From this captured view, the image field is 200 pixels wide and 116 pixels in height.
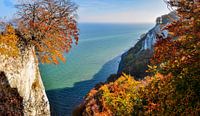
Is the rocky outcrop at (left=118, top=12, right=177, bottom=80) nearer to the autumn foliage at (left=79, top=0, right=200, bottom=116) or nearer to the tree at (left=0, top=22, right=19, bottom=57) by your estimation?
the autumn foliage at (left=79, top=0, right=200, bottom=116)

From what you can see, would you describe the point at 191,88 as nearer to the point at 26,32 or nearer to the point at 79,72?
the point at 26,32

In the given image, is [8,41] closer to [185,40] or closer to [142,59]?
[185,40]

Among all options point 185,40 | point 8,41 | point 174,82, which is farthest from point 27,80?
point 185,40

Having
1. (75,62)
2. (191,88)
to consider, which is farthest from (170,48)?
(75,62)

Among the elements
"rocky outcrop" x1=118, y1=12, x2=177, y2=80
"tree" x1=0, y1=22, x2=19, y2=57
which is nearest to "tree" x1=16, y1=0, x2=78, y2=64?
"tree" x1=0, y1=22, x2=19, y2=57

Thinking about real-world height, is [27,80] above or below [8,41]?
below

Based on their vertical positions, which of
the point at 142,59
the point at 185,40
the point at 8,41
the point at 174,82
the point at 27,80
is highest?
the point at 185,40

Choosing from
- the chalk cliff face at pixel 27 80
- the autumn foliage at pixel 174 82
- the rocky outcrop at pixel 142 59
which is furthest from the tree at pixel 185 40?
the chalk cliff face at pixel 27 80

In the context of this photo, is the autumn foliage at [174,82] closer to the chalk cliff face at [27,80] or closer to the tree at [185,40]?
the tree at [185,40]
